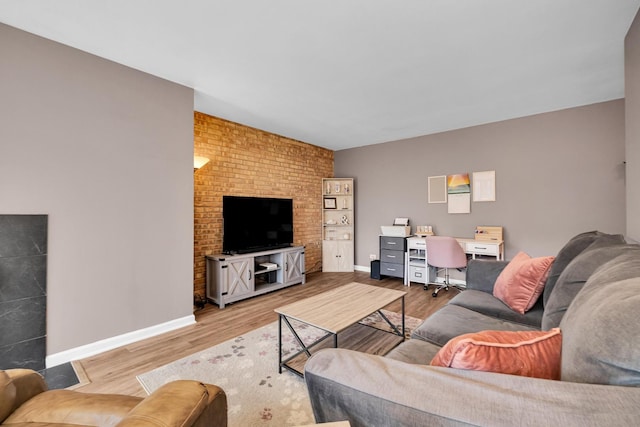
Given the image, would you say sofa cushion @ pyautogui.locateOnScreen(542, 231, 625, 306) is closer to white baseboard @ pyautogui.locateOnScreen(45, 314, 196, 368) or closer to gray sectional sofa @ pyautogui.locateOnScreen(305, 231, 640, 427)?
gray sectional sofa @ pyautogui.locateOnScreen(305, 231, 640, 427)

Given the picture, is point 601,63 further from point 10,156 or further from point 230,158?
point 10,156

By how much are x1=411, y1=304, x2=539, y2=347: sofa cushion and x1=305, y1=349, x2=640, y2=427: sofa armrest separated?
946 millimetres

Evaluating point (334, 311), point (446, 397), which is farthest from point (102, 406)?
point (334, 311)

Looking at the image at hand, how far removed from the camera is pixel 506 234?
3930mm

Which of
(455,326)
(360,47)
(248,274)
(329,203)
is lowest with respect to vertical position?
(248,274)

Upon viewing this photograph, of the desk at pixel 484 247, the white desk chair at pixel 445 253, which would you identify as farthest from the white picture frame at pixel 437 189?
the white desk chair at pixel 445 253

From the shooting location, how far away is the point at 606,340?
2.06ft

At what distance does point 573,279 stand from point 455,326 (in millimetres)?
654

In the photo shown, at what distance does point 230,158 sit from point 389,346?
3173mm

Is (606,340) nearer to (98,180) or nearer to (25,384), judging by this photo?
(25,384)

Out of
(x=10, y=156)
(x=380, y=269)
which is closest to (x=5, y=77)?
(x=10, y=156)

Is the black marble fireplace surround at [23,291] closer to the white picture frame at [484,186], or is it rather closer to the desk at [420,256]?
the desk at [420,256]

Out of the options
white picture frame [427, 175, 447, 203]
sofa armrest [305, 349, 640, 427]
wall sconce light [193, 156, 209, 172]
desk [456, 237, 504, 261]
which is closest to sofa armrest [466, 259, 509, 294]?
desk [456, 237, 504, 261]

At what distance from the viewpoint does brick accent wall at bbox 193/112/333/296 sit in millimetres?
3596
